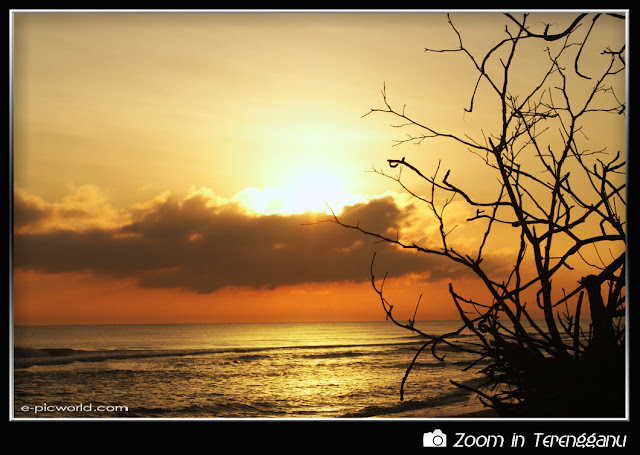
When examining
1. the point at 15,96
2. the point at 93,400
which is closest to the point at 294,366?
the point at 93,400
